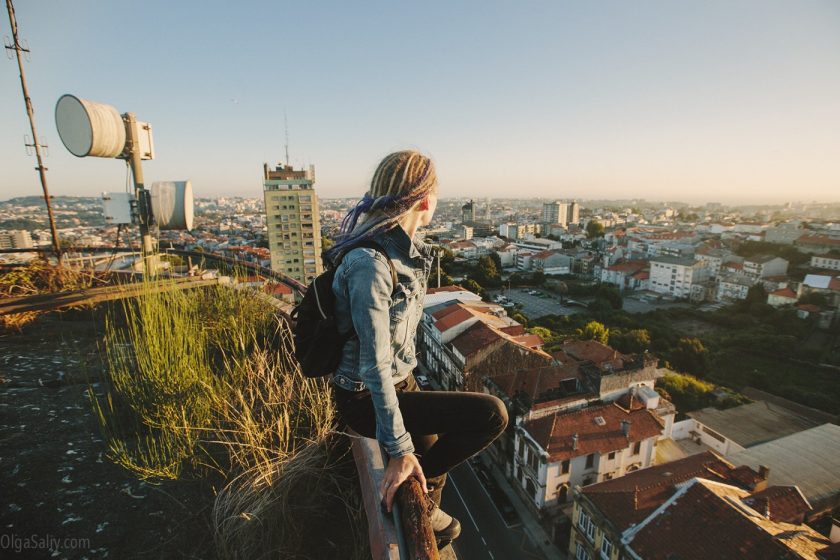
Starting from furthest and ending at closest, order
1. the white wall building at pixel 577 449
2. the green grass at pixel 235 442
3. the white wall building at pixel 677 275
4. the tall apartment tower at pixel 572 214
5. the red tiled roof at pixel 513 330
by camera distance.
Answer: the tall apartment tower at pixel 572 214, the white wall building at pixel 677 275, the red tiled roof at pixel 513 330, the white wall building at pixel 577 449, the green grass at pixel 235 442

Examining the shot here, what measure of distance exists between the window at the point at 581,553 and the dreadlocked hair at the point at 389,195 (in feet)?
30.7

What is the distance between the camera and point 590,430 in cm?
1020

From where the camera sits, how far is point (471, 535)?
9156 millimetres

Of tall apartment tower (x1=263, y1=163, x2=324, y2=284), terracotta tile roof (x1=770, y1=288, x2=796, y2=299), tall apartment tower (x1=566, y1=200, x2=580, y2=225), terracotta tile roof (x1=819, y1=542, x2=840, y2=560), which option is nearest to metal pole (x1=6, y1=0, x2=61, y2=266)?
terracotta tile roof (x1=819, y1=542, x2=840, y2=560)

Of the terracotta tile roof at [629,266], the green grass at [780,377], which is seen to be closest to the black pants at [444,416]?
the green grass at [780,377]

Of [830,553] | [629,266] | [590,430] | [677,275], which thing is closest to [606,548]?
[590,430]

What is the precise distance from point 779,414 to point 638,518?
1214 centimetres

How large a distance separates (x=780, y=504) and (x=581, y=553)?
13.2ft

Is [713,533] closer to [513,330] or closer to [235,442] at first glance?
[235,442]

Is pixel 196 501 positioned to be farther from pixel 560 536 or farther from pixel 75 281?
pixel 560 536

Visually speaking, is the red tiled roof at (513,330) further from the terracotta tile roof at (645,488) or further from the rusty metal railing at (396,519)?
the rusty metal railing at (396,519)

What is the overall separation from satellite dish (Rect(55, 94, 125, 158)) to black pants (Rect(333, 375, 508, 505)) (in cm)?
397

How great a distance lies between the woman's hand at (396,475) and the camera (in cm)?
104

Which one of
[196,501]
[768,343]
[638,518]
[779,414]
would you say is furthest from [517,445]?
[768,343]
